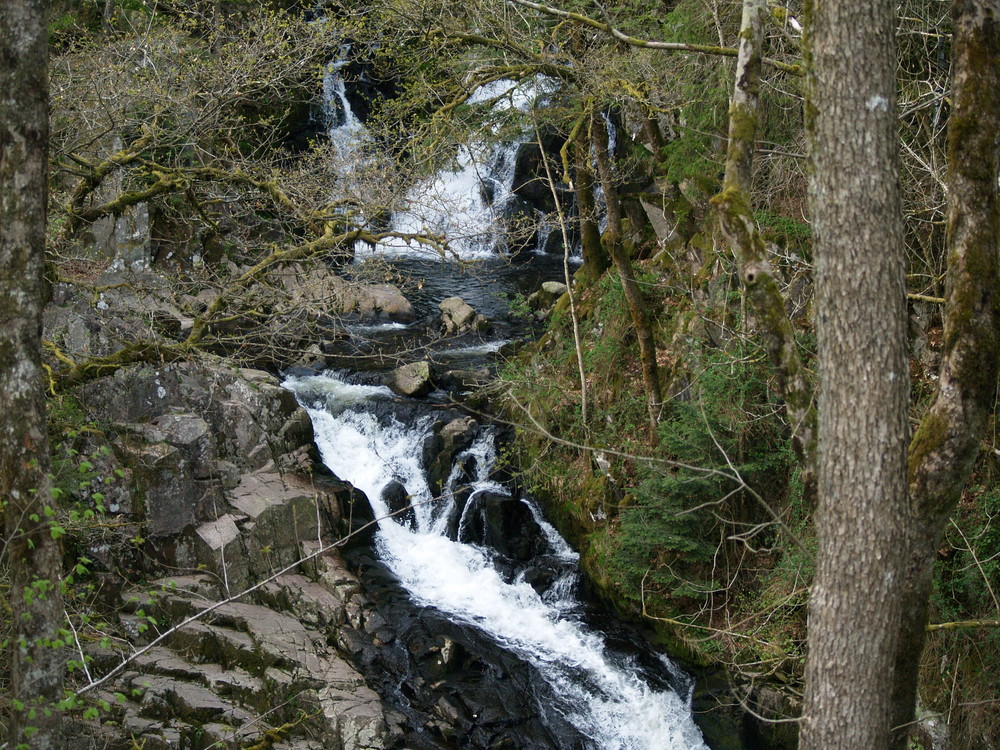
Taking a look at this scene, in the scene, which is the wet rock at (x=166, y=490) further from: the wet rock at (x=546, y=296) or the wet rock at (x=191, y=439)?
the wet rock at (x=546, y=296)

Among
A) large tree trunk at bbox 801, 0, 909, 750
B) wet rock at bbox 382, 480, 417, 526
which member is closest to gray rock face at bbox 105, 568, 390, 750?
wet rock at bbox 382, 480, 417, 526

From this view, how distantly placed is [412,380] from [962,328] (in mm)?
9178

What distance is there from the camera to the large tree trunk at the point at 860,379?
11.6ft

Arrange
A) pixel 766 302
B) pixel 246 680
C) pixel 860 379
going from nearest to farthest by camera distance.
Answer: pixel 860 379
pixel 766 302
pixel 246 680

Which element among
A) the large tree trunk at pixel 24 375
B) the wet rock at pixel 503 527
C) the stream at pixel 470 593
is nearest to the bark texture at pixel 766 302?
the stream at pixel 470 593

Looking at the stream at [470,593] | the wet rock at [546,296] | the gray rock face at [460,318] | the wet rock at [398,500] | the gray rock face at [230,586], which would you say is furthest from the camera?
the wet rock at [546,296]

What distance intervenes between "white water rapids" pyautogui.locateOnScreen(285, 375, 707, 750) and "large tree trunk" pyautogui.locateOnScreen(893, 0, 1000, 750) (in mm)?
3302

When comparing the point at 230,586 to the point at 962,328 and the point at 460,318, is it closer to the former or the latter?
the point at 460,318

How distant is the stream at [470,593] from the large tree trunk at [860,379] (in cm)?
237

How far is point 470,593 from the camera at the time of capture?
31.3ft

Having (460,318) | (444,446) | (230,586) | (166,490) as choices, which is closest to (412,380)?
(444,446)

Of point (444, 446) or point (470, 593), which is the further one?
point (444, 446)

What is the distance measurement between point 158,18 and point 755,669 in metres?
12.0

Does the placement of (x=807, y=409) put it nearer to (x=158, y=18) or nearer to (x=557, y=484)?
(x=557, y=484)
